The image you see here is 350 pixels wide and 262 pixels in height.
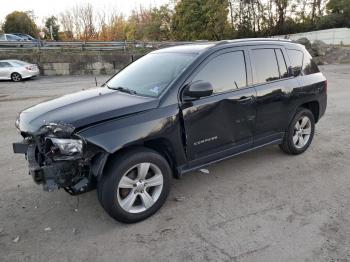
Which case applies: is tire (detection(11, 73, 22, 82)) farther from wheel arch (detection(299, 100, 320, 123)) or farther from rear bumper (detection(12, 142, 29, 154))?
wheel arch (detection(299, 100, 320, 123))

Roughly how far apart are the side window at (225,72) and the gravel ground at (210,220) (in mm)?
1280

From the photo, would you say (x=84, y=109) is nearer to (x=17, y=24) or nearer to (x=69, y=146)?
(x=69, y=146)

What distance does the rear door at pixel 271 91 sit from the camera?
4445 millimetres

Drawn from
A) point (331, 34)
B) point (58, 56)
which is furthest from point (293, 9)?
point (58, 56)

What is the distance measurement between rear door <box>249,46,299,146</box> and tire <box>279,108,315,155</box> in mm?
169

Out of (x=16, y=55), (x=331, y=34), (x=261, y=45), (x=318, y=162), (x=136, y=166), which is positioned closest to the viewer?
(x=136, y=166)

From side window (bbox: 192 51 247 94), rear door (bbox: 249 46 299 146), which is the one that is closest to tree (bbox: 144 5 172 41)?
rear door (bbox: 249 46 299 146)

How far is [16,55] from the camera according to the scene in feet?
72.3

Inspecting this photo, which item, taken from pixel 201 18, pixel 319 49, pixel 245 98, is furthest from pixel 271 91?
pixel 201 18

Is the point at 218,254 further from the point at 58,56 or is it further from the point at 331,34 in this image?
the point at 331,34

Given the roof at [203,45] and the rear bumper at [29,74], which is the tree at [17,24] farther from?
the roof at [203,45]

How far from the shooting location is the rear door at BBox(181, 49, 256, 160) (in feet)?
12.5

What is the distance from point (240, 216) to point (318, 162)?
210 centimetres

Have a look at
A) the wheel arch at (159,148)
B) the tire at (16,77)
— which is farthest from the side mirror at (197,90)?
the tire at (16,77)
